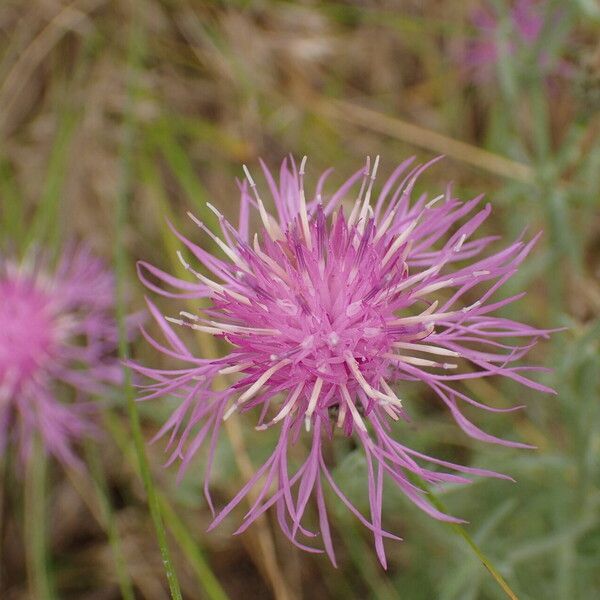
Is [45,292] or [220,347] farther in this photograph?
[220,347]

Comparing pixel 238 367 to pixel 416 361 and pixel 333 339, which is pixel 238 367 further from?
pixel 416 361

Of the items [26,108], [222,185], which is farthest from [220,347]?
[26,108]

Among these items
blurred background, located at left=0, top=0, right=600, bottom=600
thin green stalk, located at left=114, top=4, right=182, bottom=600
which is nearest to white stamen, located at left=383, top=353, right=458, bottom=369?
thin green stalk, located at left=114, top=4, right=182, bottom=600

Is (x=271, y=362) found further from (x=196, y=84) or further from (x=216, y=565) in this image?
(x=196, y=84)

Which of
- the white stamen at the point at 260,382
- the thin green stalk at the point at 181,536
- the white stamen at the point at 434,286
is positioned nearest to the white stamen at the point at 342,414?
the white stamen at the point at 260,382

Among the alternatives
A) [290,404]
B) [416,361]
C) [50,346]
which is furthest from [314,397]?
[50,346]

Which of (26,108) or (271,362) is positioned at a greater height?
(26,108)

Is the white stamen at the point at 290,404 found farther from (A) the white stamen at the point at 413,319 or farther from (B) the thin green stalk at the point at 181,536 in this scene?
(B) the thin green stalk at the point at 181,536

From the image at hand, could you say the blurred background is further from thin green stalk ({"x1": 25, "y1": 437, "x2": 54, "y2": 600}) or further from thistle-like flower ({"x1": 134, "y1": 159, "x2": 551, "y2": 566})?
thistle-like flower ({"x1": 134, "y1": 159, "x2": 551, "y2": 566})
